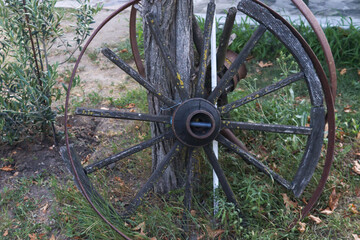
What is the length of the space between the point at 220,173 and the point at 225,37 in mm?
886

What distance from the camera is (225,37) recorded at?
253 centimetres

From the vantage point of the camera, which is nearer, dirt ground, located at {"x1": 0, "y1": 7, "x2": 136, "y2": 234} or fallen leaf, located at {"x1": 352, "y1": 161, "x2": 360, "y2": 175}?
fallen leaf, located at {"x1": 352, "y1": 161, "x2": 360, "y2": 175}

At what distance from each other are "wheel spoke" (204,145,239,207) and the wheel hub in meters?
0.13

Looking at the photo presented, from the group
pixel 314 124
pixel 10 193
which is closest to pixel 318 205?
pixel 314 124

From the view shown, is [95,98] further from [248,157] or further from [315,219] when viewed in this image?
[315,219]

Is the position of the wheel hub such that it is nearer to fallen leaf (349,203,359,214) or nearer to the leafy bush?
fallen leaf (349,203,359,214)

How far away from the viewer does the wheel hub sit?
2.32 m

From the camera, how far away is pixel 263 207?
2.75 metres

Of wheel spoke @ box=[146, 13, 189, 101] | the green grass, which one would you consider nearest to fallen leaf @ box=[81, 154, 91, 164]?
the green grass

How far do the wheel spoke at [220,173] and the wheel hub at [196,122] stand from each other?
0.13 meters

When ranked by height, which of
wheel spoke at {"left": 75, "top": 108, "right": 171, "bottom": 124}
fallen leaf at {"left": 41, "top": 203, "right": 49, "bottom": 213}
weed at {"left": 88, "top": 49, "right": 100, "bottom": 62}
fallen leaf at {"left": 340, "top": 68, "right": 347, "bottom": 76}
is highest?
fallen leaf at {"left": 340, "top": 68, "right": 347, "bottom": 76}

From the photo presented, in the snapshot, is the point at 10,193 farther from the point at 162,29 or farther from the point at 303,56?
the point at 303,56

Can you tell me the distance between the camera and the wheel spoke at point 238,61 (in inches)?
92.8

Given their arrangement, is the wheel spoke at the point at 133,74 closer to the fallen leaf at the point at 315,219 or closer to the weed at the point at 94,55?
the fallen leaf at the point at 315,219
